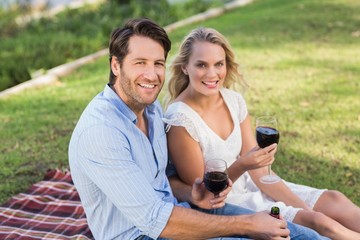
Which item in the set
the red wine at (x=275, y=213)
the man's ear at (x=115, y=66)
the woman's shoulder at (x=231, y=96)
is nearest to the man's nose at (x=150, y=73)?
the man's ear at (x=115, y=66)

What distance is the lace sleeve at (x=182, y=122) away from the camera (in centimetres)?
346

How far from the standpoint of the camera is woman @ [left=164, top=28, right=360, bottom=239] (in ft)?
11.2

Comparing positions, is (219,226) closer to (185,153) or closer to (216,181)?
(216,181)

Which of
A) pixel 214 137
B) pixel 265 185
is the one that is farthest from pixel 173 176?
pixel 265 185

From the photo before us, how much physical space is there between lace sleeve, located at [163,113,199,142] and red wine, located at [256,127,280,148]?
1.56ft

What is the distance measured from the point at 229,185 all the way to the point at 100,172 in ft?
2.57

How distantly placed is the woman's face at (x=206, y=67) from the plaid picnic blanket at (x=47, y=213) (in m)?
1.39

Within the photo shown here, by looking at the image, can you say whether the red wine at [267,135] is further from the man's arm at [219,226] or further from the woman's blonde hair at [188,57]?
the woman's blonde hair at [188,57]

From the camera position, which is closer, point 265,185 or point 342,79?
point 265,185

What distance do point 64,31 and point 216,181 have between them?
8.16m

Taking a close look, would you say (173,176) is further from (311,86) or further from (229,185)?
(311,86)

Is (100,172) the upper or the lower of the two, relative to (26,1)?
lower

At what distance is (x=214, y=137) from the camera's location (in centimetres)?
358

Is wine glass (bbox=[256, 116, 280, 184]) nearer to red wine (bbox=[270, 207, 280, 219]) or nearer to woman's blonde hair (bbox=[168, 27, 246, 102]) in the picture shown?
red wine (bbox=[270, 207, 280, 219])
